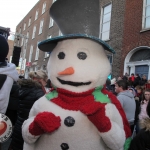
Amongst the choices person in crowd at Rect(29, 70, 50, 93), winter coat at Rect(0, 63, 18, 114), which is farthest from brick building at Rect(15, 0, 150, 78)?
winter coat at Rect(0, 63, 18, 114)

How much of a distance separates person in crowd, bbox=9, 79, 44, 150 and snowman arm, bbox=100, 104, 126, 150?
1356 millimetres

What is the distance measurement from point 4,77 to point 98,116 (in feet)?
3.87

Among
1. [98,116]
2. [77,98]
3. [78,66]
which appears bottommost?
[98,116]

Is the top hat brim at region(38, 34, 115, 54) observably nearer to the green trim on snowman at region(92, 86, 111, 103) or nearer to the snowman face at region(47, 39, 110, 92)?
the snowman face at region(47, 39, 110, 92)

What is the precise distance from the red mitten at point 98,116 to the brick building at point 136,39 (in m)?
7.38

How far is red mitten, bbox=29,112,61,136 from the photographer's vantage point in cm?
146

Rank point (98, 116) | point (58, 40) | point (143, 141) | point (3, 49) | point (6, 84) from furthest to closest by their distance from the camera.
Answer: point (3, 49) < point (6, 84) < point (58, 40) < point (143, 141) < point (98, 116)

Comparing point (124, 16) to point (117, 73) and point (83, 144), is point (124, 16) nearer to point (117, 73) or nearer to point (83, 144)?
point (117, 73)

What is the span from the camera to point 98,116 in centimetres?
145

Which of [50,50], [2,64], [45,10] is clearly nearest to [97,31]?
[50,50]

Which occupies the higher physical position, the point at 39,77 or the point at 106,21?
the point at 106,21

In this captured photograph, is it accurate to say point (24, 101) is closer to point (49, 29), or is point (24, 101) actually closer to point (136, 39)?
point (136, 39)

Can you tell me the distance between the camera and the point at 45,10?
2119cm

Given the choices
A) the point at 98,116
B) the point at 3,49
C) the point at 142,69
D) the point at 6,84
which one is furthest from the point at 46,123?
the point at 142,69
